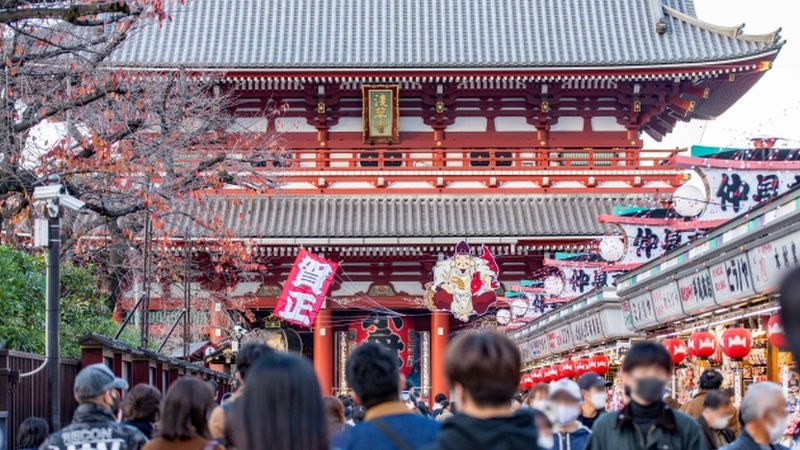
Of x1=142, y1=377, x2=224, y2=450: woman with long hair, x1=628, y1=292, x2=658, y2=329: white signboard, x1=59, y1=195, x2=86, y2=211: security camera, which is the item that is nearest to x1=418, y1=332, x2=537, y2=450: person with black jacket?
x1=142, y1=377, x2=224, y2=450: woman with long hair

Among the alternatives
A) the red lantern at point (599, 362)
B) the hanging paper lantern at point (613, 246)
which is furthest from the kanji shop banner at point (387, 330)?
the hanging paper lantern at point (613, 246)

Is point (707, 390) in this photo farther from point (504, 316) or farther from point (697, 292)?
point (504, 316)

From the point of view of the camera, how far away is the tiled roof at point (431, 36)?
2628cm

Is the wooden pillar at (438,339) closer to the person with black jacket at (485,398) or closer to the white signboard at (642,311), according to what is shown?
the white signboard at (642,311)

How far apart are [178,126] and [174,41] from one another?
10.5 meters

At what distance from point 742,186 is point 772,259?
320 centimetres

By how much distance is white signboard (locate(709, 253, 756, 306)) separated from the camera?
11.5 m

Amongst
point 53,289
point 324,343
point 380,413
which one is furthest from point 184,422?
point 324,343

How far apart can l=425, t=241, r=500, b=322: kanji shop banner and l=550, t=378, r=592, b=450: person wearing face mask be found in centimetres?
1669

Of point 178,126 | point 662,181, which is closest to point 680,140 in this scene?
point 662,181

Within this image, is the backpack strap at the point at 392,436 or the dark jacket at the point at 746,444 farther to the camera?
the dark jacket at the point at 746,444

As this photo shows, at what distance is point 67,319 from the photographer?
1664 cm

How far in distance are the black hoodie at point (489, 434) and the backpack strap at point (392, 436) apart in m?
1.10

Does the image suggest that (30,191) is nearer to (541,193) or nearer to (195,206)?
(195,206)
